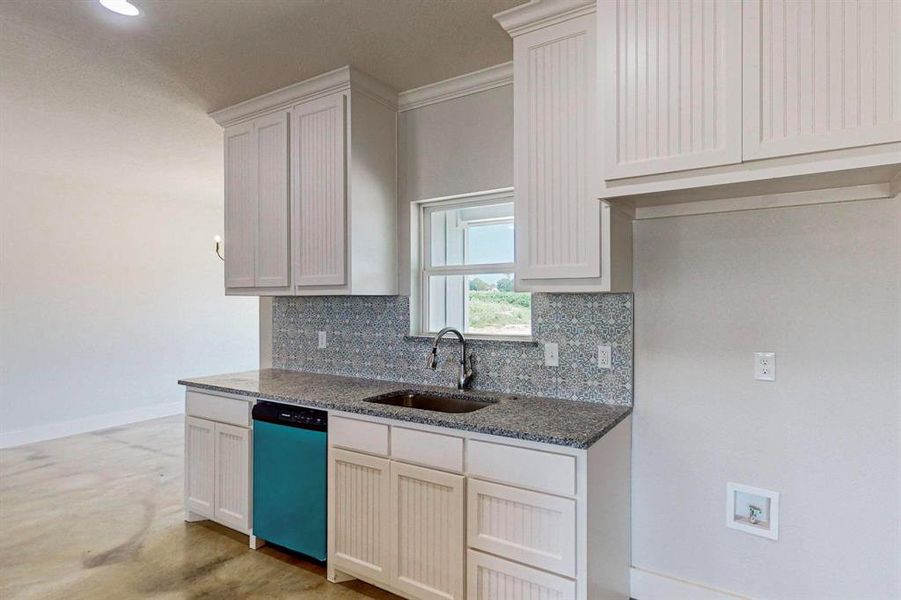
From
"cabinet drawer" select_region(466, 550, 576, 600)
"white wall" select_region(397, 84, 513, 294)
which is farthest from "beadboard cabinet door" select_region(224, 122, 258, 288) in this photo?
"cabinet drawer" select_region(466, 550, 576, 600)

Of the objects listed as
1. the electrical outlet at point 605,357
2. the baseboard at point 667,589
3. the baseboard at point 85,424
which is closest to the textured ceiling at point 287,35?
the electrical outlet at point 605,357

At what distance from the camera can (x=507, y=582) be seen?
1.95 m

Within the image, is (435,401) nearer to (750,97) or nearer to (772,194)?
(772,194)

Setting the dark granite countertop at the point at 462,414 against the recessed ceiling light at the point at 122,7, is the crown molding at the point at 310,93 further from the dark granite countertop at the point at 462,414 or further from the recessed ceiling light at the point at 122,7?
the dark granite countertop at the point at 462,414

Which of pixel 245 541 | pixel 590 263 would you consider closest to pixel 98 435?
pixel 245 541

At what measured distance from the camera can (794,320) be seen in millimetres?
2008

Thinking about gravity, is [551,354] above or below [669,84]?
below

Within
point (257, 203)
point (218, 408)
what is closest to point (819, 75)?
point (257, 203)

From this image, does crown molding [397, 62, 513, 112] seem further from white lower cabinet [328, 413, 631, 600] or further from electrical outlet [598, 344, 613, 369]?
white lower cabinet [328, 413, 631, 600]

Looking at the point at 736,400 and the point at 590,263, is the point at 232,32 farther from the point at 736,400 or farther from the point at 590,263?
the point at 736,400

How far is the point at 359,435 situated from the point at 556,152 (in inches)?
60.0

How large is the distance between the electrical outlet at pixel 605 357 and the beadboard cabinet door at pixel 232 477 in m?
1.87

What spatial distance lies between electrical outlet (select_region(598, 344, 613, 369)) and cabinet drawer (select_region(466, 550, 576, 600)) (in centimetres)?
94

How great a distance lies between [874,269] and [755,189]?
510 mm
